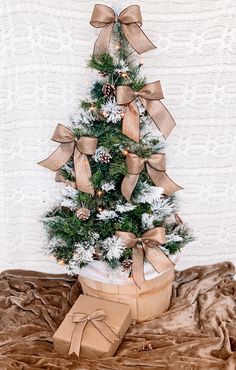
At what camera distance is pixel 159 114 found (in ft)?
4.15

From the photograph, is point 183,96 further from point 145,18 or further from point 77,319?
point 77,319

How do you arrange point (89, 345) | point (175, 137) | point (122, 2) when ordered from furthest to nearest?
point (175, 137)
point (122, 2)
point (89, 345)

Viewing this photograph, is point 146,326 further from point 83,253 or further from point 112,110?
point 112,110

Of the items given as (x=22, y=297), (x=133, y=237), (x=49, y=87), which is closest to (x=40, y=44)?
(x=49, y=87)

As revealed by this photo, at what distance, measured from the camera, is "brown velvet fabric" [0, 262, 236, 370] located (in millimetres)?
1280

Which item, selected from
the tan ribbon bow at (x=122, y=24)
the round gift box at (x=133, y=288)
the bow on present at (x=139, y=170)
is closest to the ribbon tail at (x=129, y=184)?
the bow on present at (x=139, y=170)

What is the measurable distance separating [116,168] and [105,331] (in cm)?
41

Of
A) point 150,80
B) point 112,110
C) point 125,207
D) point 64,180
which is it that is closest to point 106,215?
point 125,207

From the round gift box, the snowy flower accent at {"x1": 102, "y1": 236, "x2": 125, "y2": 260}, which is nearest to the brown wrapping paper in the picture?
the round gift box

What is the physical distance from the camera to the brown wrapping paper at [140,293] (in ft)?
4.51

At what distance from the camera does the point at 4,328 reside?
4.74 feet

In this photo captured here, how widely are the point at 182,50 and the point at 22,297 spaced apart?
0.86 meters

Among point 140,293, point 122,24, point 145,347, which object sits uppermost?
point 122,24

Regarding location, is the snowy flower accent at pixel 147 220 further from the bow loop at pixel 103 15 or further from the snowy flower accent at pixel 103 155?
the bow loop at pixel 103 15
